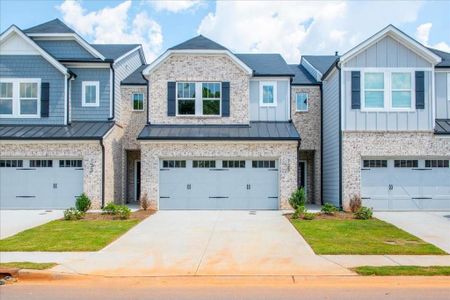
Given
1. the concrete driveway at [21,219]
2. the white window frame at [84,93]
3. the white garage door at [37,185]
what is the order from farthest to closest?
the white window frame at [84,93] → the white garage door at [37,185] → the concrete driveway at [21,219]

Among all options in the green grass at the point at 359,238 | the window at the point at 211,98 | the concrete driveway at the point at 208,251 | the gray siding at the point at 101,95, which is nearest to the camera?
the concrete driveway at the point at 208,251

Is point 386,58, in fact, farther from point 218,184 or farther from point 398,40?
point 218,184

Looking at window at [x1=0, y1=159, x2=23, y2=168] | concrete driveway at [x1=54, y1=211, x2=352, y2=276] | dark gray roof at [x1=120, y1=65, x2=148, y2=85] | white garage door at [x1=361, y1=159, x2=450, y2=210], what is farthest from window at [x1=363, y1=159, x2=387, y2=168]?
window at [x1=0, y1=159, x2=23, y2=168]

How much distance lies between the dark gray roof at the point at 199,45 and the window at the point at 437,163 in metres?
10.4

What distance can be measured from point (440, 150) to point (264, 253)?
1232cm

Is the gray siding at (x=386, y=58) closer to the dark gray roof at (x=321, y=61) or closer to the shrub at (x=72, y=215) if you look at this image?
the dark gray roof at (x=321, y=61)

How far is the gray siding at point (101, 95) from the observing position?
24047mm

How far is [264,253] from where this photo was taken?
12078 mm

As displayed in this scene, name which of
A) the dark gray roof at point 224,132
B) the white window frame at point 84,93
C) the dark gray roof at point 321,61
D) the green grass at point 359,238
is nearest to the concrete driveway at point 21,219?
the dark gray roof at point 224,132

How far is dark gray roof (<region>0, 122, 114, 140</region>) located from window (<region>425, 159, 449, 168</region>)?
1426 cm

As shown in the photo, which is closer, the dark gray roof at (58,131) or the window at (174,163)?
the dark gray roof at (58,131)

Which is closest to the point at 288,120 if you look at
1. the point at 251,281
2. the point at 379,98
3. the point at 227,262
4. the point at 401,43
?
the point at 379,98

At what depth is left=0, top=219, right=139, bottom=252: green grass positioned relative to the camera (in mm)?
12719

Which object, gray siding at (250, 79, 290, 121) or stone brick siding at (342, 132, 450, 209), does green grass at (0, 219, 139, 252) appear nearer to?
gray siding at (250, 79, 290, 121)
